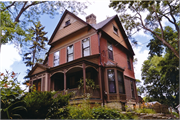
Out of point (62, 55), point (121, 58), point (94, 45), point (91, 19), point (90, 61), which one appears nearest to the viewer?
point (90, 61)

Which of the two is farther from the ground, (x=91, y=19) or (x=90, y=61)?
(x=91, y=19)

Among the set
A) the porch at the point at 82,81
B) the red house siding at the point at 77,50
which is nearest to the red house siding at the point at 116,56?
the porch at the point at 82,81

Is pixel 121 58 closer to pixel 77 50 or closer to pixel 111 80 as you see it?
pixel 111 80

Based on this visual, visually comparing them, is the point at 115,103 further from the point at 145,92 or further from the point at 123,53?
the point at 145,92

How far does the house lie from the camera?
10.0m

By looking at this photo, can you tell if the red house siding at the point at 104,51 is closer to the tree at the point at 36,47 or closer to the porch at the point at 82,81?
the porch at the point at 82,81

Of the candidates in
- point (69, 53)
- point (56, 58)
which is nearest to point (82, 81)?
point (69, 53)

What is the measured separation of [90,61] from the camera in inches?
428

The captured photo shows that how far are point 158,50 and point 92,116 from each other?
61.2 ft

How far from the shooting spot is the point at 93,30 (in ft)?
38.9

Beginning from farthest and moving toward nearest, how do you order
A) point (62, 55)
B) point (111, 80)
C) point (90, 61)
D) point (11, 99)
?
point (62, 55)
point (90, 61)
point (111, 80)
point (11, 99)

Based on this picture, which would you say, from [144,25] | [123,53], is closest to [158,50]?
[144,25]

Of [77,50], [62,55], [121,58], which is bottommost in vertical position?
[121,58]

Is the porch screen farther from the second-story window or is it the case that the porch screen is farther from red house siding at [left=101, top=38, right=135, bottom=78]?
the second-story window
